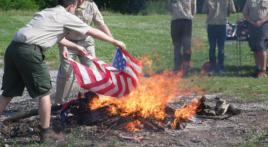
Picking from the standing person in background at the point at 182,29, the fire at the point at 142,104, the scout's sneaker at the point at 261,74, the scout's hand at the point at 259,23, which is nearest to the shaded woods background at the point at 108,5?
the standing person in background at the point at 182,29

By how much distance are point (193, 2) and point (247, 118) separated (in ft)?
16.3

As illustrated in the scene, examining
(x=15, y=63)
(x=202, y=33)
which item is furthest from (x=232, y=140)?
(x=202, y=33)

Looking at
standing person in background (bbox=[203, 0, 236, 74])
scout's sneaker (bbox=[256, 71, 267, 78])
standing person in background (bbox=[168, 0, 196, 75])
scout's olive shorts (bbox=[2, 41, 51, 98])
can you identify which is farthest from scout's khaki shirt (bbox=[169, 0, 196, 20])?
scout's olive shorts (bbox=[2, 41, 51, 98])

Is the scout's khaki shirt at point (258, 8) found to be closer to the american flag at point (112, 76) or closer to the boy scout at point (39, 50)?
the american flag at point (112, 76)

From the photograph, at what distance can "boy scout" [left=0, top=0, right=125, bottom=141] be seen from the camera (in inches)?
288

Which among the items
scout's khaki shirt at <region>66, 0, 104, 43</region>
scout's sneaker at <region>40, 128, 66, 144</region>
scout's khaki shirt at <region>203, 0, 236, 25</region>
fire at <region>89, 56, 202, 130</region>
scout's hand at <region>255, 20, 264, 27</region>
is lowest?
scout's sneaker at <region>40, 128, 66, 144</region>

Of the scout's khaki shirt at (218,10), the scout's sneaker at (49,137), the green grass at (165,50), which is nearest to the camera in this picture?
the scout's sneaker at (49,137)

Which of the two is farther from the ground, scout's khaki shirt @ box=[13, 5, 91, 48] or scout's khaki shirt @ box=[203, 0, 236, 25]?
scout's khaki shirt @ box=[13, 5, 91, 48]

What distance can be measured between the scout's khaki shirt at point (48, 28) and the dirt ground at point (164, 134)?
1.13 meters

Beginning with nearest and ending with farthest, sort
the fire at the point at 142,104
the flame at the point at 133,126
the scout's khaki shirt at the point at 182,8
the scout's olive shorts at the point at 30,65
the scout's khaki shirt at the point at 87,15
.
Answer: the scout's olive shorts at the point at 30,65, the flame at the point at 133,126, the fire at the point at 142,104, the scout's khaki shirt at the point at 87,15, the scout's khaki shirt at the point at 182,8

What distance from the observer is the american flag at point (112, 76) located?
7996 mm

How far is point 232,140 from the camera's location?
7.52m

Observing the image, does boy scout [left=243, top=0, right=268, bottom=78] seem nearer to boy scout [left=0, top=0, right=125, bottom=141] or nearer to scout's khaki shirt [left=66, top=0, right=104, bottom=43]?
scout's khaki shirt [left=66, top=0, right=104, bottom=43]

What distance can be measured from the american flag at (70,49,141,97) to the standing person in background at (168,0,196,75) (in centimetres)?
516
